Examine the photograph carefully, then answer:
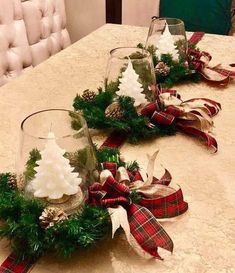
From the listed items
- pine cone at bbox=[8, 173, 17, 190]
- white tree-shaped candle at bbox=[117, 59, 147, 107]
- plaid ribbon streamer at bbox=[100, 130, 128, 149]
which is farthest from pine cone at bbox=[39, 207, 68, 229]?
white tree-shaped candle at bbox=[117, 59, 147, 107]

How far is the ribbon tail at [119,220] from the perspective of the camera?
22.8 inches


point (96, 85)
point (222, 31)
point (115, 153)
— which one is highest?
point (115, 153)

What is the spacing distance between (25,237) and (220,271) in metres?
0.27

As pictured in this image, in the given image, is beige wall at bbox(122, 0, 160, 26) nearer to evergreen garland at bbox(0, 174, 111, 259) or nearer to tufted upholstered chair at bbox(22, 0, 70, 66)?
tufted upholstered chair at bbox(22, 0, 70, 66)

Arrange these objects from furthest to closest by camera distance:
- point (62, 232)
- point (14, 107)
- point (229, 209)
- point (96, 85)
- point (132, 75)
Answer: point (96, 85)
point (14, 107)
point (132, 75)
point (229, 209)
point (62, 232)

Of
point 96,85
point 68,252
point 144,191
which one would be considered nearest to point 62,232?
point 68,252

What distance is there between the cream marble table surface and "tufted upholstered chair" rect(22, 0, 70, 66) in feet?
1.88

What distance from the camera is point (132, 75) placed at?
0.94 m

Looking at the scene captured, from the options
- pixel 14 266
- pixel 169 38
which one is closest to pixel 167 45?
pixel 169 38

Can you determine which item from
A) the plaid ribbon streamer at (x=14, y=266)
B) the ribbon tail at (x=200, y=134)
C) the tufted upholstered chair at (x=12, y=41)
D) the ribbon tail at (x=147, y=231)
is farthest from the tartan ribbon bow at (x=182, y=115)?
the tufted upholstered chair at (x=12, y=41)

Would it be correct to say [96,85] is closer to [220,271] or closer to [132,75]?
[132,75]

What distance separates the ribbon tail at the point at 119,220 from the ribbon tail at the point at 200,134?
13.5 inches

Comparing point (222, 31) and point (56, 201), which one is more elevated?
point (56, 201)

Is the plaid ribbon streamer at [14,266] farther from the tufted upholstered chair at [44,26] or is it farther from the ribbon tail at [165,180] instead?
the tufted upholstered chair at [44,26]
